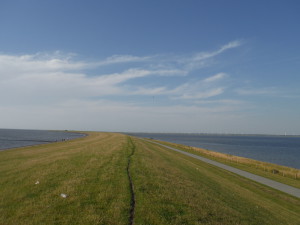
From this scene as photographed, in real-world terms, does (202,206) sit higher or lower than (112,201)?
lower

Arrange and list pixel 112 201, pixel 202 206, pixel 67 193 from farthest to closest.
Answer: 1. pixel 202 206
2. pixel 67 193
3. pixel 112 201

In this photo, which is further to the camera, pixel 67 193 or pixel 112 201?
pixel 67 193

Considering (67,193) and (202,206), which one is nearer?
(67,193)

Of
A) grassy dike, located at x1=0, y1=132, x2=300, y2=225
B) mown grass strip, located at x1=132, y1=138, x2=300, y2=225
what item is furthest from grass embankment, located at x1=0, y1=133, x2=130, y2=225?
mown grass strip, located at x1=132, y1=138, x2=300, y2=225

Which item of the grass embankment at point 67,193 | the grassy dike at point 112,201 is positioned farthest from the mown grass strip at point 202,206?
the grass embankment at point 67,193

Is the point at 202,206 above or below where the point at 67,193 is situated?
below

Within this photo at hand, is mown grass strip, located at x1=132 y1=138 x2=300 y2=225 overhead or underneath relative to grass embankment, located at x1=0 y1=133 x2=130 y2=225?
underneath

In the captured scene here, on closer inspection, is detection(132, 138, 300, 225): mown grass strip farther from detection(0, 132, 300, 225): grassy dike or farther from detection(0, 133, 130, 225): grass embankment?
detection(0, 133, 130, 225): grass embankment

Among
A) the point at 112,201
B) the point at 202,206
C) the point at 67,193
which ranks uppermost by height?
the point at 67,193

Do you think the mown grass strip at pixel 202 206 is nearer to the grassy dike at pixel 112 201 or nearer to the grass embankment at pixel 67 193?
the grassy dike at pixel 112 201

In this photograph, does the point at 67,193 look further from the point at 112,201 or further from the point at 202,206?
the point at 202,206

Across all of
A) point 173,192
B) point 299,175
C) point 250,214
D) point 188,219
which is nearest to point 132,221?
point 188,219

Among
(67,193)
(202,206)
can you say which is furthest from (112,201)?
(202,206)

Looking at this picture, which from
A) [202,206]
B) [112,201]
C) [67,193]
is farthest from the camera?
[202,206]
